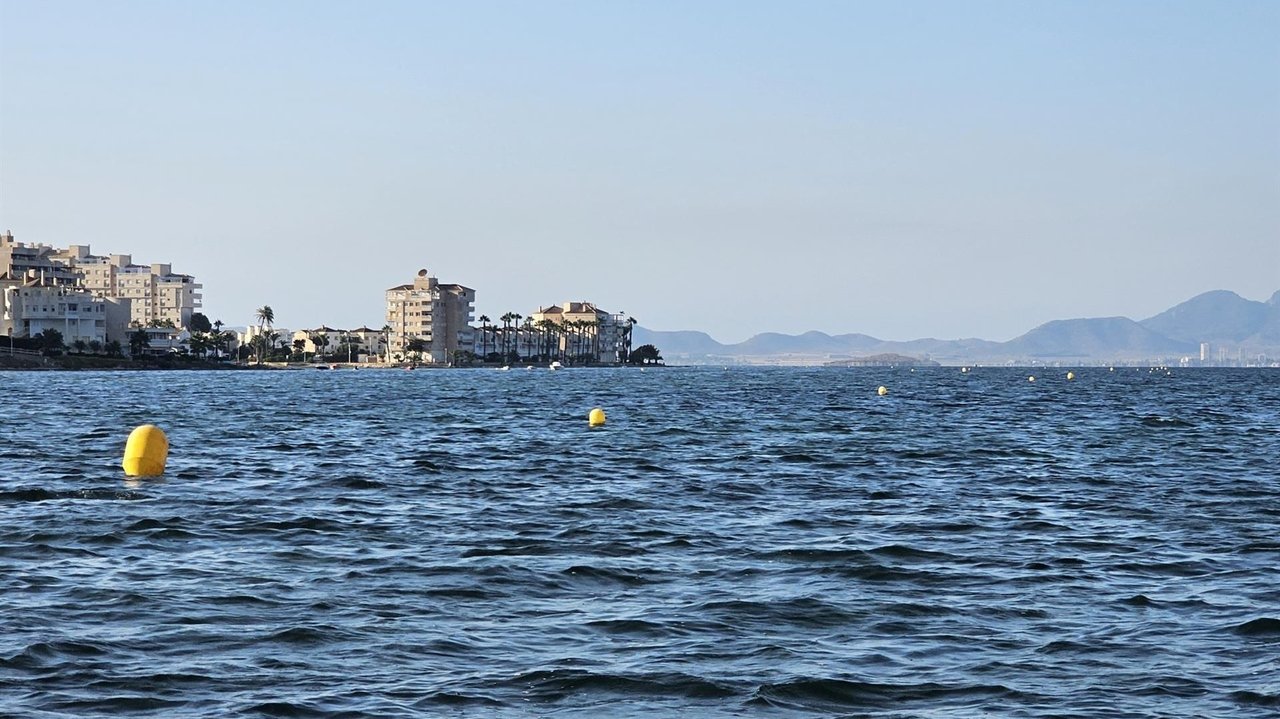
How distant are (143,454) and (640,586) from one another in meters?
21.8

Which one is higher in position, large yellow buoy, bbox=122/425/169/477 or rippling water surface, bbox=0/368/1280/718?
large yellow buoy, bbox=122/425/169/477

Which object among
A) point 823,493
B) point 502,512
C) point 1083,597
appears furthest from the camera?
point 823,493

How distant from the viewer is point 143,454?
38.6 metres

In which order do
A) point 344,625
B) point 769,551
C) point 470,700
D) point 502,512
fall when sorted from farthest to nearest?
point 502,512, point 769,551, point 344,625, point 470,700

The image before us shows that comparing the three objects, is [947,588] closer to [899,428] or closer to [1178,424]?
[899,428]

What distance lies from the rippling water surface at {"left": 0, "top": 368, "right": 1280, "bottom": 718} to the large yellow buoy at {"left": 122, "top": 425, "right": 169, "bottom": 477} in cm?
86

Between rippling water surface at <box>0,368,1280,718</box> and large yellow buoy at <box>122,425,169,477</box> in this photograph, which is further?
large yellow buoy at <box>122,425,169,477</box>

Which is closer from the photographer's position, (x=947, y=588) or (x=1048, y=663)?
(x=1048, y=663)

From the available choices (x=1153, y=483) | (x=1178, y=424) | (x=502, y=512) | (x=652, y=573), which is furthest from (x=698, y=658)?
(x=1178, y=424)

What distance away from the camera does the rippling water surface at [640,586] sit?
1502cm

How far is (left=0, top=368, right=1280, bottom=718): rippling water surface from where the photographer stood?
15023mm

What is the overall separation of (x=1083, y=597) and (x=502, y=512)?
1359 cm

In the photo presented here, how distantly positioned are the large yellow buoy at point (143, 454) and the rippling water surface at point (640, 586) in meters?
0.86

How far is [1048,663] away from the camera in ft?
53.7
